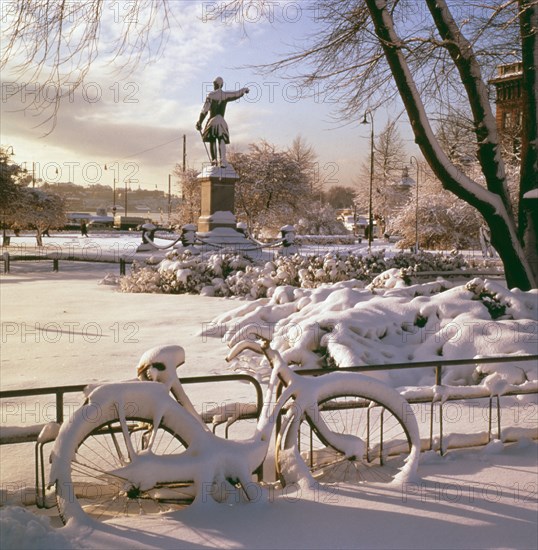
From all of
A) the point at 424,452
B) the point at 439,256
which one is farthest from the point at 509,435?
the point at 439,256

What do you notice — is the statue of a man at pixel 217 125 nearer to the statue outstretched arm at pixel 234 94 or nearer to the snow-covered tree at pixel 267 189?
→ the statue outstretched arm at pixel 234 94

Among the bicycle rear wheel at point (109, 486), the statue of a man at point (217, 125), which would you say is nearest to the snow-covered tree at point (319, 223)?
the statue of a man at point (217, 125)

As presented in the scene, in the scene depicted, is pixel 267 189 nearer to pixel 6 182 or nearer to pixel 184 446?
pixel 6 182

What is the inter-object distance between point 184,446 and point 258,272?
12.8 metres

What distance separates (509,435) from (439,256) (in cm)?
1417

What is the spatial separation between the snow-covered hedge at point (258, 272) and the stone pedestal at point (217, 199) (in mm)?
5711

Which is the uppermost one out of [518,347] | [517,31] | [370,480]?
[517,31]

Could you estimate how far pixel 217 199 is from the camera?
81.2 feet

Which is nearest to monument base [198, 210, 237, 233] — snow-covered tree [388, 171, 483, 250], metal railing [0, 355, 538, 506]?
snow-covered tree [388, 171, 483, 250]

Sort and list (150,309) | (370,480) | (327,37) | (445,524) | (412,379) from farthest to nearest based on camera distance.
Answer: (150,309) → (327,37) → (412,379) → (370,480) → (445,524)

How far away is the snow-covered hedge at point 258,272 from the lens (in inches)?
612

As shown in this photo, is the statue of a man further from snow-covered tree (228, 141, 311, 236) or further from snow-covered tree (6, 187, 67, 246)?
snow-covered tree (228, 141, 311, 236)

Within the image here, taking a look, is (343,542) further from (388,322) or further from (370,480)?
(388,322)

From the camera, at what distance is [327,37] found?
10.9 metres
